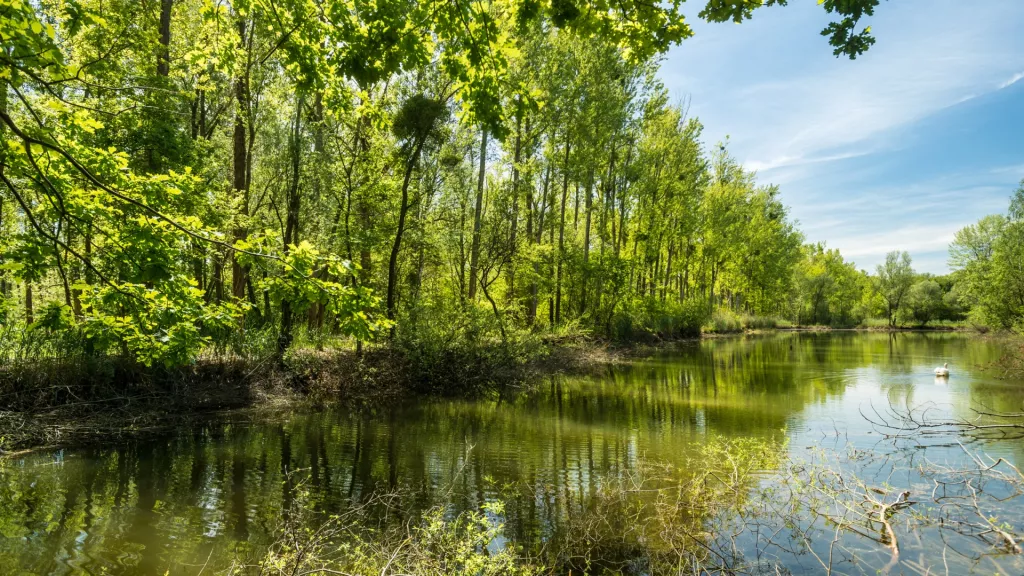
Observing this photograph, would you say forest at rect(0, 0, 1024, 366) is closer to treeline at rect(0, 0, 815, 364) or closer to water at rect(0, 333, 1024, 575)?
treeline at rect(0, 0, 815, 364)

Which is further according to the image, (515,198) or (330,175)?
(515,198)

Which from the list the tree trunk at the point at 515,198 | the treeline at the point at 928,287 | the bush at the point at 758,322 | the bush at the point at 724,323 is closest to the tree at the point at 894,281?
the treeline at the point at 928,287

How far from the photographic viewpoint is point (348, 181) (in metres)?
16.0

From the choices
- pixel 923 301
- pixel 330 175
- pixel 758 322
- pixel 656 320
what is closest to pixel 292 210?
pixel 330 175

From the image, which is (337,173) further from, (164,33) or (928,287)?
(928,287)

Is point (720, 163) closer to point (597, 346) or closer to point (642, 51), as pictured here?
point (597, 346)

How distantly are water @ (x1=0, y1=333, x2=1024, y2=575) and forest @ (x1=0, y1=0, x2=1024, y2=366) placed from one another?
1.98m

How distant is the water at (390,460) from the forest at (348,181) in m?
1.98

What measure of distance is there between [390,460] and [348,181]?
9.80 m

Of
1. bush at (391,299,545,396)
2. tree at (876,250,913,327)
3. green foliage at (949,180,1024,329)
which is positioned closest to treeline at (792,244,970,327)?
tree at (876,250,913,327)

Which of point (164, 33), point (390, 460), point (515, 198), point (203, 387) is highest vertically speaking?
point (164, 33)

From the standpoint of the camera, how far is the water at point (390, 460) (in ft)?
18.4

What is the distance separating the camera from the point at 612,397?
50.0 feet

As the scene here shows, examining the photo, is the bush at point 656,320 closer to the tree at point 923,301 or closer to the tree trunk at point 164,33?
the tree trunk at point 164,33
